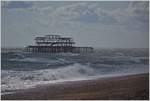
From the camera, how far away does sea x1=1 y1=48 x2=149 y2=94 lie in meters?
2.55

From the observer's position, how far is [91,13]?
2.67 m

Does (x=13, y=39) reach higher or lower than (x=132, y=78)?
higher

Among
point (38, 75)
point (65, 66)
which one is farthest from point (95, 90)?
point (38, 75)

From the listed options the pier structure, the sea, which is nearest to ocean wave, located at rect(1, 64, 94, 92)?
the sea

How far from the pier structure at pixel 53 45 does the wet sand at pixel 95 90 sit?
29 centimetres

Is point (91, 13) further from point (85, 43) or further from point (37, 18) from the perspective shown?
point (37, 18)

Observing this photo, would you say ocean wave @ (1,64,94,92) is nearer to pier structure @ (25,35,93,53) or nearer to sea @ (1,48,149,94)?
sea @ (1,48,149,94)

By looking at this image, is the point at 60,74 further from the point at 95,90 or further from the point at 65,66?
the point at 95,90

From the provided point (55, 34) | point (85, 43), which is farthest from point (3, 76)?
point (85, 43)

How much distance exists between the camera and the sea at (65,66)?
2549 mm

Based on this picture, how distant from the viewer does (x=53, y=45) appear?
103 inches

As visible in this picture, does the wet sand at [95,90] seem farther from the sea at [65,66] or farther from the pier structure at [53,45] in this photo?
the pier structure at [53,45]

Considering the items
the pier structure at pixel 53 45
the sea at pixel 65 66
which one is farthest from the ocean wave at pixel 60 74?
the pier structure at pixel 53 45

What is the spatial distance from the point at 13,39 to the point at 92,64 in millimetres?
723
